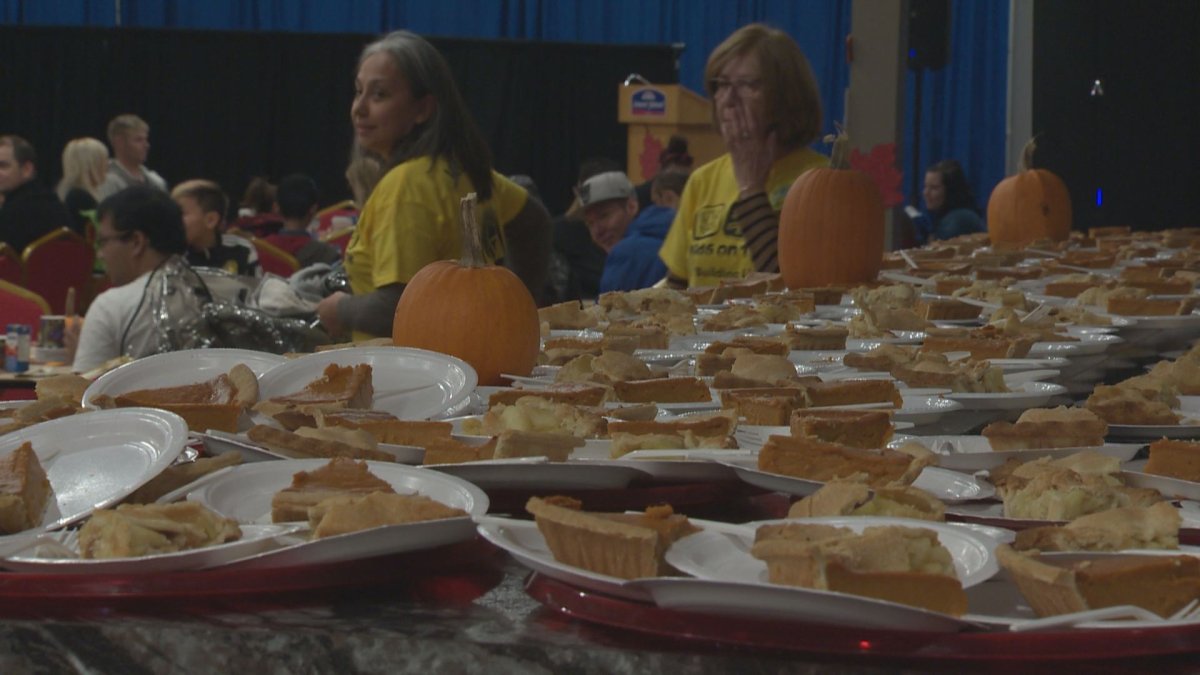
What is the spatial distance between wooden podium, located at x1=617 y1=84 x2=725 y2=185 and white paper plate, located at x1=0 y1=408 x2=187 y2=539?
9089mm

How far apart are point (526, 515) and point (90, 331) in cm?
354

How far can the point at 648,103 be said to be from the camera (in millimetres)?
10414

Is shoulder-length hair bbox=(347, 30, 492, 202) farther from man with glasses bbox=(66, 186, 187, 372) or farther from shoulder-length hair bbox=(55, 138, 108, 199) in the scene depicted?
shoulder-length hair bbox=(55, 138, 108, 199)

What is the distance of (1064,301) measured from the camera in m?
2.82

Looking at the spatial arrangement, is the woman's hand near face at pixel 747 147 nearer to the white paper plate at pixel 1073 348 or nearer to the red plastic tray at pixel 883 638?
the white paper plate at pixel 1073 348

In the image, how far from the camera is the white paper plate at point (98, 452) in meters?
1.00

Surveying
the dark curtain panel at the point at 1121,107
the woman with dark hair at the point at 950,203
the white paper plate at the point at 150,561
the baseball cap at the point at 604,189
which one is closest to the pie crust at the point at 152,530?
the white paper plate at the point at 150,561

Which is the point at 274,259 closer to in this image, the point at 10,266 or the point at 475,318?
the point at 10,266

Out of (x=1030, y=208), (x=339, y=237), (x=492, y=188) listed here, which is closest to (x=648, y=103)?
(x=339, y=237)

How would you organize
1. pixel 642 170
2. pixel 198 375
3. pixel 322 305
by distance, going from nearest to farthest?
pixel 198 375 < pixel 322 305 < pixel 642 170

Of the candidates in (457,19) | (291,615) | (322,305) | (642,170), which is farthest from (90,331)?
(457,19)

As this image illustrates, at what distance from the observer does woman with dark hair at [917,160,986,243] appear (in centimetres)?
920

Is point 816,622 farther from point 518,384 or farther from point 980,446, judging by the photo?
point 518,384

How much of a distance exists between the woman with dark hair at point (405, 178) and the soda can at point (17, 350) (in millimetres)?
1513
